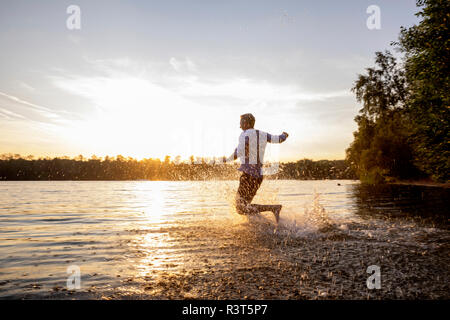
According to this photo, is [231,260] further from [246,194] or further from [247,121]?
[247,121]

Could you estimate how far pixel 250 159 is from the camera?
901 centimetres

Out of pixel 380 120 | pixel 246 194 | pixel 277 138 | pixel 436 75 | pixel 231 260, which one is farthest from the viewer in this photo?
pixel 380 120

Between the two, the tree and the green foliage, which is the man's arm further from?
the tree

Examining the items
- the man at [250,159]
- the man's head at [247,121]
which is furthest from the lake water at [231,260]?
the man's head at [247,121]

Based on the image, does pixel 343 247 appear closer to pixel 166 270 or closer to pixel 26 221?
pixel 166 270

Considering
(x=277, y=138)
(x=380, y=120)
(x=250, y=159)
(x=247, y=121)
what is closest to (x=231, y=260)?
(x=250, y=159)

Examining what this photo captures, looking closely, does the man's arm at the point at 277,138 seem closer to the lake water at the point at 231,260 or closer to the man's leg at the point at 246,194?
the man's leg at the point at 246,194

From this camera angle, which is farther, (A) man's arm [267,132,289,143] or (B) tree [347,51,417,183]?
(B) tree [347,51,417,183]

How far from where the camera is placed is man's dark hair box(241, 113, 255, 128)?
905 cm

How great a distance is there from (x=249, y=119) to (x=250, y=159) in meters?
1.21

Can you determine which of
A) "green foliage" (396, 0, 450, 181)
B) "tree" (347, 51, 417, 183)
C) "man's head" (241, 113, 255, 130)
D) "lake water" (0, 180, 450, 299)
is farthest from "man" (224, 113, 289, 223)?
"tree" (347, 51, 417, 183)
